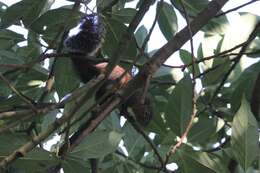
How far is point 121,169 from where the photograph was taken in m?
1.19

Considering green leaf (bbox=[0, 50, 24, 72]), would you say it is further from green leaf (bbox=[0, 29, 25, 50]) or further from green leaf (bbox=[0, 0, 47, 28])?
green leaf (bbox=[0, 0, 47, 28])

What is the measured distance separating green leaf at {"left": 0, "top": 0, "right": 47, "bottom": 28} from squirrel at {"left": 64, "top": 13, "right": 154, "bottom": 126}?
7.0 inches

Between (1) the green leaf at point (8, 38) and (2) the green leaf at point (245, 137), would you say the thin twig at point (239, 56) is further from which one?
(1) the green leaf at point (8, 38)

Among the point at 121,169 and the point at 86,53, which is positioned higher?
the point at 86,53

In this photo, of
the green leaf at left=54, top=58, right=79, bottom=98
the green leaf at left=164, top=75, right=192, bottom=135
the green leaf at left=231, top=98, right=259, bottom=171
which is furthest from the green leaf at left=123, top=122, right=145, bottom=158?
the green leaf at left=231, top=98, right=259, bottom=171

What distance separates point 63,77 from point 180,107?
0.38 meters

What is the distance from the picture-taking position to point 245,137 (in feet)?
3.09

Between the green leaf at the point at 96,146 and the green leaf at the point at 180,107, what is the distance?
0.11 meters

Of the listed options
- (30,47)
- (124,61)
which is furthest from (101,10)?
(30,47)

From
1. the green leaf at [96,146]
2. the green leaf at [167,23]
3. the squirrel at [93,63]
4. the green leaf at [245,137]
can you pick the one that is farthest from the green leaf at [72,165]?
the green leaf at [167,23]

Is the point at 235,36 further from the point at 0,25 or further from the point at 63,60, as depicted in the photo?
the point at 0,25

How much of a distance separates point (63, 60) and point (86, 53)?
230mm

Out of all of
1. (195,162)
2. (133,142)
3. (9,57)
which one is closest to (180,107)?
(195,162)

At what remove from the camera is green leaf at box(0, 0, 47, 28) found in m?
1.23
